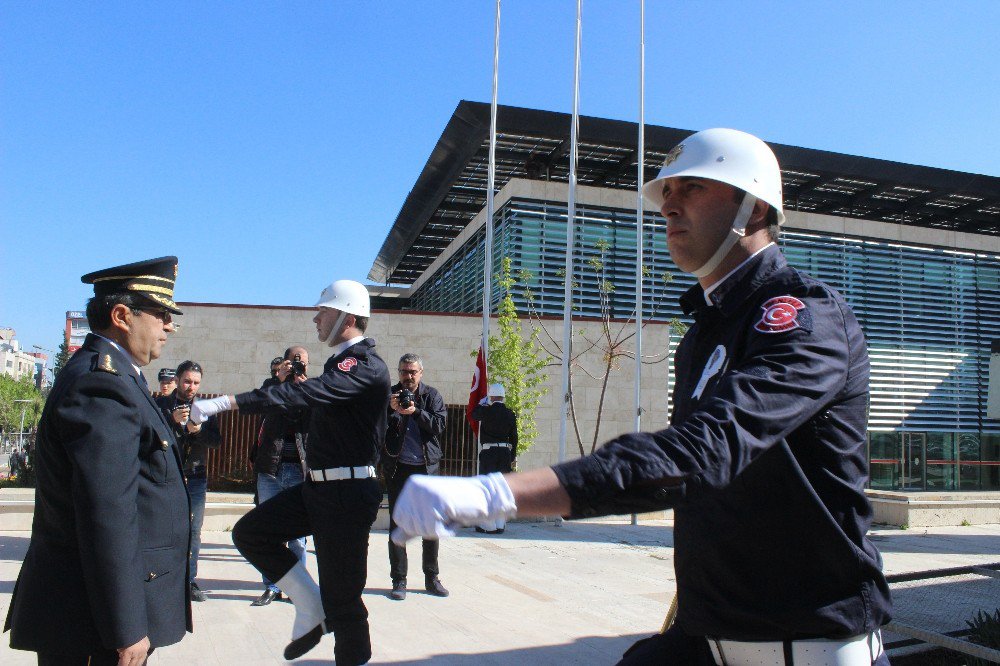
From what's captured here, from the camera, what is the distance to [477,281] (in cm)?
2134

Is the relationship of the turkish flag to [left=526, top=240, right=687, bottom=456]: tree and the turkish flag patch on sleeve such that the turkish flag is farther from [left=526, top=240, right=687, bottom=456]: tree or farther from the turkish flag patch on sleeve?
the turkish flag patch on sleeve

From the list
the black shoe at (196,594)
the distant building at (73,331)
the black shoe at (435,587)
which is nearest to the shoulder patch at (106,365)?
the black shoe at (196,594)

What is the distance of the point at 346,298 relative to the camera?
17.1 ft

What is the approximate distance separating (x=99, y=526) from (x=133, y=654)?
0.42 m

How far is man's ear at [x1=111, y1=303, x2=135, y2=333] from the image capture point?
120 inches

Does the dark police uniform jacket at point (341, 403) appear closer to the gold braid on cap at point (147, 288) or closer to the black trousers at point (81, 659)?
the gold braid on cap at point (147, 288)

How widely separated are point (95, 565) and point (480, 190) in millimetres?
19662

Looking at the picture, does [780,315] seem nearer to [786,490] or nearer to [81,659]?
[786,490]

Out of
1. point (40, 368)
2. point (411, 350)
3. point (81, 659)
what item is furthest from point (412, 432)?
point (40, 368)

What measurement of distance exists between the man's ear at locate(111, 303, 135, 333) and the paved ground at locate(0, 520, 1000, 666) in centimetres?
274

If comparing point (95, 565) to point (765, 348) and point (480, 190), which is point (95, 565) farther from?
point (480, 190)

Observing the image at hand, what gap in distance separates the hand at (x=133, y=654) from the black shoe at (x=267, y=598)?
163 inches

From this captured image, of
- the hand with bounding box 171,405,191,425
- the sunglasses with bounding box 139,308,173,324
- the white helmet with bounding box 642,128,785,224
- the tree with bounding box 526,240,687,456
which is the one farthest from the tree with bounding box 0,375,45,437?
the white helmet with bounding box 642,128,785,224

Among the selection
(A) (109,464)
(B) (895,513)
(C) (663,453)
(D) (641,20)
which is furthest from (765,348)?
(D) (641,20)
